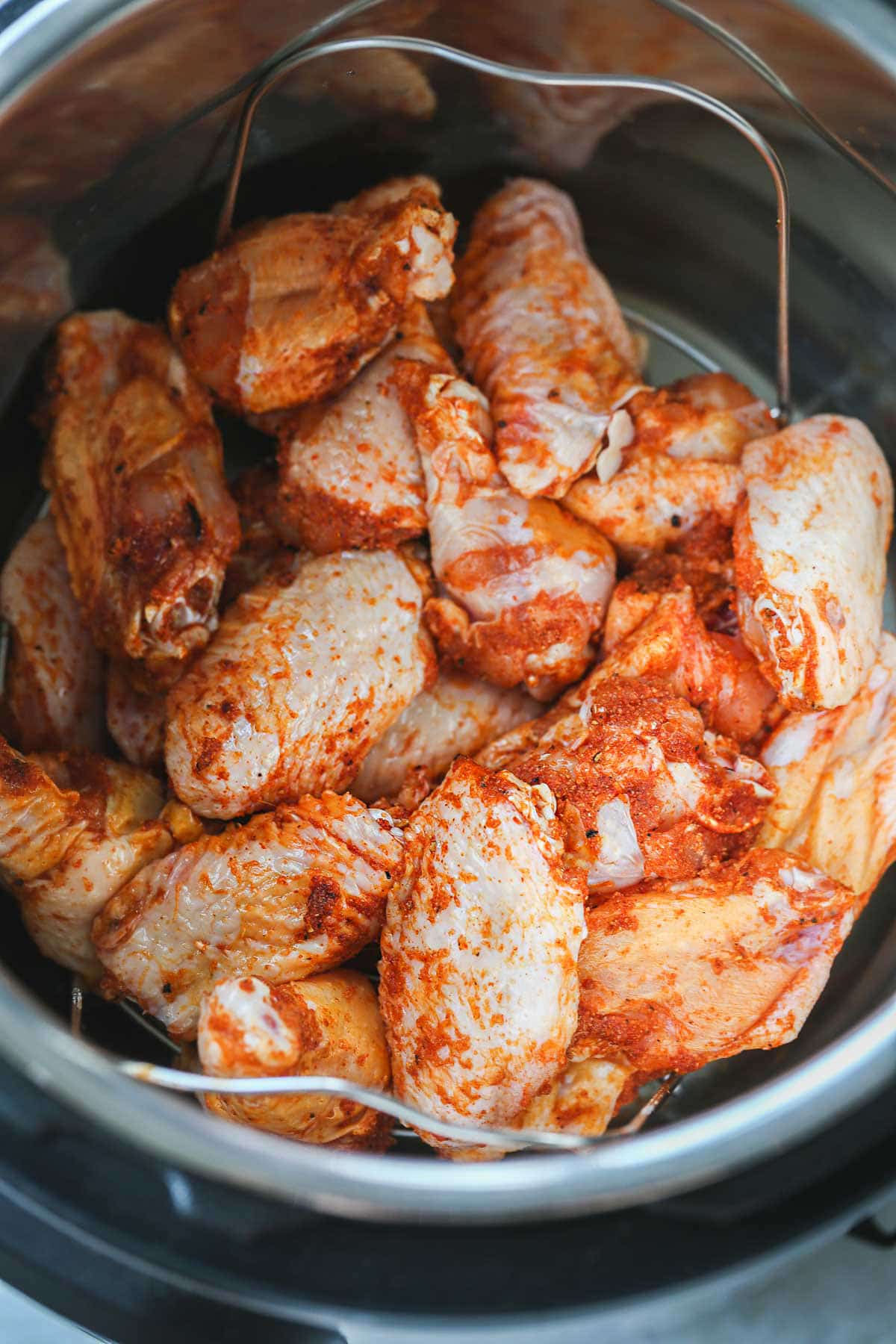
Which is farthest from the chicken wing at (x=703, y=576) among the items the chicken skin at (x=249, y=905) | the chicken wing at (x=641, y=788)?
the chicken skin at (x=249, y=905)

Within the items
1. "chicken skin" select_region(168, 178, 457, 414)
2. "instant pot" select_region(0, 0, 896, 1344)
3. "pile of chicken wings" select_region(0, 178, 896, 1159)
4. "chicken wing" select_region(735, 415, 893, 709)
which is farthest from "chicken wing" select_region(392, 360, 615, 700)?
"instant pot" select_region(0, 0, 896, 1344)

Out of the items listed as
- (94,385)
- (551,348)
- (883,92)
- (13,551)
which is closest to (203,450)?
(94,385)

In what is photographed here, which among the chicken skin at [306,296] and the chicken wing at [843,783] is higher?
the chicken skin at [306,296]

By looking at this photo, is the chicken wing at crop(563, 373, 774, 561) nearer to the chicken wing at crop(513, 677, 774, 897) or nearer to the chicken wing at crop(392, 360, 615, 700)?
the chicken wing at crop(392, 360, 615, 700)

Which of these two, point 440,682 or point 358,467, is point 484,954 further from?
point 358,467

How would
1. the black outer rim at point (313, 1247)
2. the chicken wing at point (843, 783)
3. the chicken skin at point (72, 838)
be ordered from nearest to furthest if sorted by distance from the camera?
the black outer rim at point (313, 1247)
the chicken skin at point (72, 838)
the chicken wing at point (843, 783)

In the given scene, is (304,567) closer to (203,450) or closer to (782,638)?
(203,450)

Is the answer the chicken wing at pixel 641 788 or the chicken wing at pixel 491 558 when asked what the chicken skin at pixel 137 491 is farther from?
the chicken wing at pixel 641 788

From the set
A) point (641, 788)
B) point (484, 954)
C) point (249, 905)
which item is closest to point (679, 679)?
point (641, 788)
